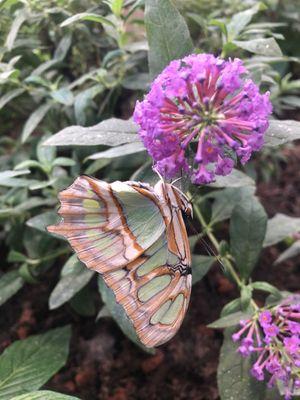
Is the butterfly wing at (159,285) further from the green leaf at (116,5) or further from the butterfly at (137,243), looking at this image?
the green leaf at (116,5)

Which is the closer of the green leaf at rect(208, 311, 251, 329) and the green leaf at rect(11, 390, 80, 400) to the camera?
the green leaf at rect(11, 390, 80, 400)

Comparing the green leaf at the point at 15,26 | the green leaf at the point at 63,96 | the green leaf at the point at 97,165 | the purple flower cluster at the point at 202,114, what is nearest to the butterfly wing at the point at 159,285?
the purple flower cluster at the point at 202,114

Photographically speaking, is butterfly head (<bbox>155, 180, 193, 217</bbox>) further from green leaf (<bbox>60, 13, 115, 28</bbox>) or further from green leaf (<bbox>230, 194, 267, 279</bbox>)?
green leaf (<bbox>60, 13, 115, 28</bbox>)

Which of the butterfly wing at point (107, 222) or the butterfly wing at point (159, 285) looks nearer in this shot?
the butterfly wing at point (107, 222)

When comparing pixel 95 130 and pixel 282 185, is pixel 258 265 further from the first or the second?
pixel 95 130

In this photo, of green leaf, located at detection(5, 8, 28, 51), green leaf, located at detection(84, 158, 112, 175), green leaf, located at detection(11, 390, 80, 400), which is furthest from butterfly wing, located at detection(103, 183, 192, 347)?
green leaf, located at detection(5, 8, 28, 51)

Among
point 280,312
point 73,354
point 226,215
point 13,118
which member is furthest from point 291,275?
point 13,118
